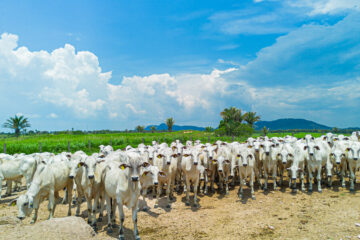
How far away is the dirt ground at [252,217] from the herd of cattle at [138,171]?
0.54 metres

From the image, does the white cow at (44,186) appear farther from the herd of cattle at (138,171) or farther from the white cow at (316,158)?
the white cow at (316,158)

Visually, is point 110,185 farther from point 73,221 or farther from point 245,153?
point 245,153

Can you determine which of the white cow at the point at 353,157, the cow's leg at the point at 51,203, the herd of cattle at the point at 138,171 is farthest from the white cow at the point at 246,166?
the cow's leg at the point at 51,203

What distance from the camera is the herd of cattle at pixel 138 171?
7.93 m

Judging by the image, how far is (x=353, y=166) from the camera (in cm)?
1185

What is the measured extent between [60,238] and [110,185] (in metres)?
2.38

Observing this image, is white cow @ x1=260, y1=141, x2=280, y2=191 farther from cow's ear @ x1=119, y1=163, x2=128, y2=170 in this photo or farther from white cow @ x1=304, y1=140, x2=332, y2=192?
cow's ear @ x1=119, y1=163, x2=128, y2=170

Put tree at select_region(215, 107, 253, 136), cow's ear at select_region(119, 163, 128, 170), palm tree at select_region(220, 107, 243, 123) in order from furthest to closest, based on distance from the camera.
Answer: palm tree at select_region(220, 107, 243, 123)
tree at select_region(215, 107, 253, 136)
cow's ear at select_region(119, 163, 128, 170)

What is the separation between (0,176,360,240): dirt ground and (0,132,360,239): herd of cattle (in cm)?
54

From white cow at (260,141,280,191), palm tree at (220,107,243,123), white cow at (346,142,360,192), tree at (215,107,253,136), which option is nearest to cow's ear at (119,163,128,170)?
white cow at (260,141,280,191)

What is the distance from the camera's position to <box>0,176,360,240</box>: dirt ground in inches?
307

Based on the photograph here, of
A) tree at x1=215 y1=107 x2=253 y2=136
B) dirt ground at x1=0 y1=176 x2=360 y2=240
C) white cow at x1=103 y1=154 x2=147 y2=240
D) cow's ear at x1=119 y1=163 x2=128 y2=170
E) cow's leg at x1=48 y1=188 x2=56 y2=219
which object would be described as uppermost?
tree at x1=215 y1=107 x2=253 y2=136

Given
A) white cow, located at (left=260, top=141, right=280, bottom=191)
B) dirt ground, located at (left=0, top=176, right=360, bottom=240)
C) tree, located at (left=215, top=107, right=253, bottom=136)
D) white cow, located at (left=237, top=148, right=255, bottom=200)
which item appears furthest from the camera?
tree, located at (left=215, top=107, right=253, bottom=136)

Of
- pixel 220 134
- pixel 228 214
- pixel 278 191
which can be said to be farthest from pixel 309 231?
pixel 220 134
